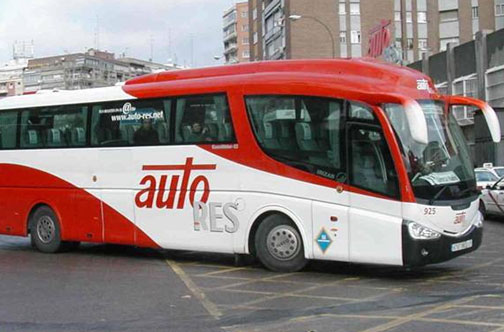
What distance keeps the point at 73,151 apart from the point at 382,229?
6.21 meters

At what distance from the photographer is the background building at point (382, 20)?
6525cm

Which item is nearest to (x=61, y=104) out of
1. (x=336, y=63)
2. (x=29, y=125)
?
(x=29, y=125)

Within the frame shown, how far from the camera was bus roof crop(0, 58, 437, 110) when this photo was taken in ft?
30.9

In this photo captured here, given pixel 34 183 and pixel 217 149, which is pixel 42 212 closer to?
pixel 34 183

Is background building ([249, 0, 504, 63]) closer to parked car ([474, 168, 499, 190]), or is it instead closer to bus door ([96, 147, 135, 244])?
parked car ([474, 168, 499, 190])

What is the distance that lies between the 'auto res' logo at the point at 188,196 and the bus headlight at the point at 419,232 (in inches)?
111

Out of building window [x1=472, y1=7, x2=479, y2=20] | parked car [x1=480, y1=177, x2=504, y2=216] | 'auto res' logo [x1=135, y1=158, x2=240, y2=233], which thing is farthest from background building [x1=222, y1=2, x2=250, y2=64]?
'auto res' logo [x1=135, y1=158, x2=240, y2=233]

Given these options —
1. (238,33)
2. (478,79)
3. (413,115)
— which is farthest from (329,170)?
(238,33)

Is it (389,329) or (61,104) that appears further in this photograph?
(61,104)

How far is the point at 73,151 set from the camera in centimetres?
1239

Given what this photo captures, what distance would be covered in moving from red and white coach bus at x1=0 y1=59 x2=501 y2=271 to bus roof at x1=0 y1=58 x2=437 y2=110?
0.02 metres

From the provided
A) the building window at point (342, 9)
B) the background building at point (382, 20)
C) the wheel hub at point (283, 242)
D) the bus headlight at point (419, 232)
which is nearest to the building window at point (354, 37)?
the background building at point (382, 20)

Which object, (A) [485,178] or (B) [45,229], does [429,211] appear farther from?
(A) [485,178]

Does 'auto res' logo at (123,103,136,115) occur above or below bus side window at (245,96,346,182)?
above
